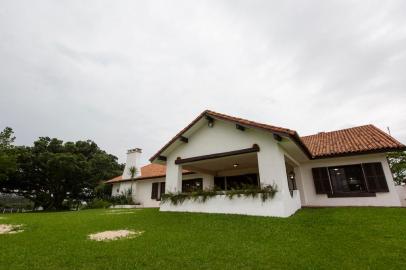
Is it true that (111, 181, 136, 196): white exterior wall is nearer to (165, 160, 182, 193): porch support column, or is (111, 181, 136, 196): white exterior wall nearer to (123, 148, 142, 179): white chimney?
(123, 148, 142, 179): white chimney

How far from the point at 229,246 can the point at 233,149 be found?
5.95m

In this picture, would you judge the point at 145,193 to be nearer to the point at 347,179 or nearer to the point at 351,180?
the point at 347,179

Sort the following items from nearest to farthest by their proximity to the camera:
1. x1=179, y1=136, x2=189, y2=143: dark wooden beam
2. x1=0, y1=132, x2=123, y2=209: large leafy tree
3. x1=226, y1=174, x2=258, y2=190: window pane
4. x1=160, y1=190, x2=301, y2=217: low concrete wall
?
1. x1=160, y1=190, x2=301, y2=217: low concrete wall
2. x1=179, y1=136, x2=189, y2=143: dark wooden beam
3. x1=226, y1=174, x2=258, y2=190: window pane
4. x1=0, y1=132, x2=123, y2=209: large leafy tree

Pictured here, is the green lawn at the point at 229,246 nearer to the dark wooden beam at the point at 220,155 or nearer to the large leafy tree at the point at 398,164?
the dark wooden beam at the point at 220,155

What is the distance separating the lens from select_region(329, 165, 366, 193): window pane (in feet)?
39.8

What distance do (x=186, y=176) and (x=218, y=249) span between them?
12.9 m

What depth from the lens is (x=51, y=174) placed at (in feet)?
85.4

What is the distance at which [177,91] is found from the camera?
53.2ft

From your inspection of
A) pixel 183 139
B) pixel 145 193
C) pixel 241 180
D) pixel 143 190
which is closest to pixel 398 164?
pixel 241 180

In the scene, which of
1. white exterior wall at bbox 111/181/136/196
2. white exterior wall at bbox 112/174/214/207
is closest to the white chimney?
white exterior wall at bbox 111/181/136/196

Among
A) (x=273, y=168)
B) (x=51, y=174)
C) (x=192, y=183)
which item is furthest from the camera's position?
(x=51, y=174)

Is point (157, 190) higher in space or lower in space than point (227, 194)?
higher

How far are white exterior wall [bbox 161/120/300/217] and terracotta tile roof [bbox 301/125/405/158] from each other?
3885 millimetres

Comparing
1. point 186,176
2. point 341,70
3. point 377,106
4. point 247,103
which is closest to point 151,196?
point 186,176
